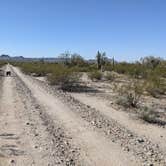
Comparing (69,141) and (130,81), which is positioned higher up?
(130,81)

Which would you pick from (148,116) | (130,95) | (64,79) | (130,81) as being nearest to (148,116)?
(148,116)

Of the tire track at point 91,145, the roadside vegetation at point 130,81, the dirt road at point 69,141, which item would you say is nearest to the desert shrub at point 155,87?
the roadside vegetation at point 130,81

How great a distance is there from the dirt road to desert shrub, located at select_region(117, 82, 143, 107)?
2538 millimetres

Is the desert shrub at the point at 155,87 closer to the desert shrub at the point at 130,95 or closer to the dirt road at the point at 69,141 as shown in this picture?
the desert shrub at the point at 130,95

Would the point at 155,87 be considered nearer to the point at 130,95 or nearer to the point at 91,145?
the point at 130,95

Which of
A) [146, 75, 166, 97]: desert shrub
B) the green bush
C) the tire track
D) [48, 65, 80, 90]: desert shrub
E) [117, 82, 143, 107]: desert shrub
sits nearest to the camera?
the tire track

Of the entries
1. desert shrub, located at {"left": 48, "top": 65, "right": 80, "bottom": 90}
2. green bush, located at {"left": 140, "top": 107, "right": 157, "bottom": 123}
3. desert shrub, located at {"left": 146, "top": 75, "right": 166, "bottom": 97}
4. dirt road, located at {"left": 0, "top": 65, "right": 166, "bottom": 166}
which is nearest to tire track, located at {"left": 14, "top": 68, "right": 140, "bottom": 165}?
dirt road, located at {"left": 0, "top": 65, "right": 166, "bottom": 166}

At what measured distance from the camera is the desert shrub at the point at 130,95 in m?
19.2

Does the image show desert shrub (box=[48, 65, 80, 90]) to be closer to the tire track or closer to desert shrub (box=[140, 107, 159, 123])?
the tire track

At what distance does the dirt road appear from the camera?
363 inches

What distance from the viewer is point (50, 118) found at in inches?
597

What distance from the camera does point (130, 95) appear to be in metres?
19.6

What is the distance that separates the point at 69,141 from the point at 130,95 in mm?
8954

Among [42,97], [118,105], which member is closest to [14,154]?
[118,105]
